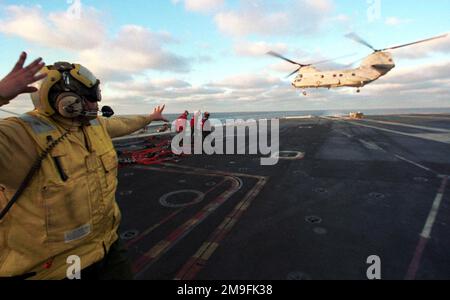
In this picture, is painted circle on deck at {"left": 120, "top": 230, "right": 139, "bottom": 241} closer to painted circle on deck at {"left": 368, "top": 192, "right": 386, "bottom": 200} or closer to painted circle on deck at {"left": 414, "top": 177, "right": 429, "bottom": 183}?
painted circle on deck at {"left": 368, "top": 192, "right": 386, "bottom": 200}

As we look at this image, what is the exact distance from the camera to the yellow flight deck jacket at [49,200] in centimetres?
217

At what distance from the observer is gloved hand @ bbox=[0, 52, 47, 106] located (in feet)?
6.19

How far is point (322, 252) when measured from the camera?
207 inches

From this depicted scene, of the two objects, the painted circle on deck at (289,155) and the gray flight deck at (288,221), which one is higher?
the painted circle on deck at (289,155)

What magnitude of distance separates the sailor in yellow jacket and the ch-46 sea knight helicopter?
45946 mm

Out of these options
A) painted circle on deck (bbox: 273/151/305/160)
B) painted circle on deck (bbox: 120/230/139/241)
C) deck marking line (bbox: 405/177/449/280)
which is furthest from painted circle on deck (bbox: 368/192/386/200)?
painted circle on deck (bbox: 120/230/139/241)

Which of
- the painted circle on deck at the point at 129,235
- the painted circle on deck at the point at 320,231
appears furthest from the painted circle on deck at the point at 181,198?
the painted circle on deck at the point at 320,231

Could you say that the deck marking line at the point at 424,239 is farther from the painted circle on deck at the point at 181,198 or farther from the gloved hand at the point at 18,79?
the gloved hand at the point at 18,79

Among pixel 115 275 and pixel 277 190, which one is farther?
pixel 277 190

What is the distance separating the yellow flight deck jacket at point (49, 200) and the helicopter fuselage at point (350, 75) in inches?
2042

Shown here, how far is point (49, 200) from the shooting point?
2.30 meters
